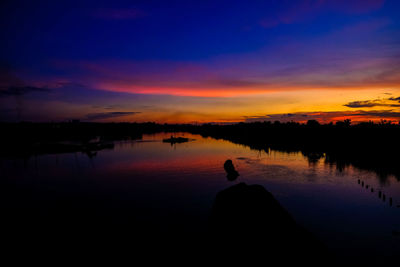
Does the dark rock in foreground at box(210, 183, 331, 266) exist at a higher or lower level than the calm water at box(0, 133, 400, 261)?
higher

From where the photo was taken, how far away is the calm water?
2588 cm

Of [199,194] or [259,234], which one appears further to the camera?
[199,194]

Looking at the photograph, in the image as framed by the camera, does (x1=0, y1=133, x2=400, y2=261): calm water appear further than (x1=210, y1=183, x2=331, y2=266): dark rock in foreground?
Yes

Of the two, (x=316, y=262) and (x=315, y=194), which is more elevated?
(x=316, y=262)

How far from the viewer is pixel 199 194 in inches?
1524

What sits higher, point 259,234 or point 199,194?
point 259,234

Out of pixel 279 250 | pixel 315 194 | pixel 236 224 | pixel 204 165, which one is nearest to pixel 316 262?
pixel 279 250

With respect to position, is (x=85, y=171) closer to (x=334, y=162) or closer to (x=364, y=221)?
(x=364, y=221)

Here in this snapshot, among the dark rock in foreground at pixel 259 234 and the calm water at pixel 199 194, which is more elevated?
the dark rock in foreground at pixel 259 234

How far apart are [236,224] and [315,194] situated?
26.5 m

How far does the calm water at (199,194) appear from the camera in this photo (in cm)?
2588

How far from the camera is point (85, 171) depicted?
192 ft

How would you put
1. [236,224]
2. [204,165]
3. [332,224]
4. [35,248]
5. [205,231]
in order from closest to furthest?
[236,224] < [35,248] < [205,231] < [332,224] < [204,165]

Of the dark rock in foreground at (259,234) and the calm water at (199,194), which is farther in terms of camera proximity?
the calm water at (199,194)
